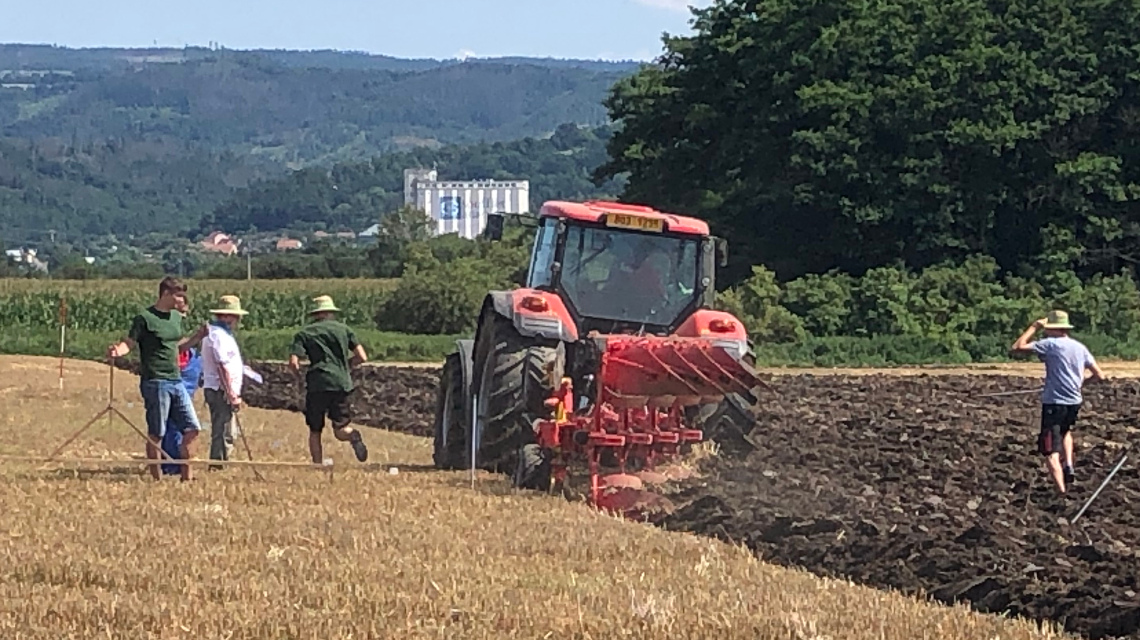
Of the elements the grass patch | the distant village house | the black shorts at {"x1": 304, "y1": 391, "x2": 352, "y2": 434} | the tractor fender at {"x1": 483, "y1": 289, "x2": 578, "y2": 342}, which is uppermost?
the tractor fender at {"x1": 483, "y1": 289, "x2": 578, "y2": 342}

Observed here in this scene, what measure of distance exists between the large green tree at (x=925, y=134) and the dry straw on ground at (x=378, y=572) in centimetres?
3115

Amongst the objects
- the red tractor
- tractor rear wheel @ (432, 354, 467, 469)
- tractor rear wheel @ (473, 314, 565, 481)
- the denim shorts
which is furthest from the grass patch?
the denim shorts

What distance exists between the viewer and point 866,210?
4369 cm

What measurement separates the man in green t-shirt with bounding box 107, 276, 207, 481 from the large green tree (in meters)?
30.8

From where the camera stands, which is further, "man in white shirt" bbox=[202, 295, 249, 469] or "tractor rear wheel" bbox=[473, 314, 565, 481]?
"man in white shirt" bbox=[202, 295, 249, 469]

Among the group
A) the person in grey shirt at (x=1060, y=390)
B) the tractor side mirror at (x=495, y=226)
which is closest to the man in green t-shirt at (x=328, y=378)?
the tractor side mirror at (x=495, y=226)

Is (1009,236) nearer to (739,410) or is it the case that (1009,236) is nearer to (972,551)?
(739,410)

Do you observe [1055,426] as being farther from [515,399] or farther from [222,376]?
[222,376]

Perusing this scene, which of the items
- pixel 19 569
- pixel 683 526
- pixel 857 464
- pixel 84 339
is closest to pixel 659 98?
pixel 84 339

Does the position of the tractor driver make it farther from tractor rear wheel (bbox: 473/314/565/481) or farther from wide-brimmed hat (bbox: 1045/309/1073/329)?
wide-brimmed hat (bbox: 1045/309/1073/329)

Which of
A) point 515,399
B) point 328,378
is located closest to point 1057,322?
point 515,399

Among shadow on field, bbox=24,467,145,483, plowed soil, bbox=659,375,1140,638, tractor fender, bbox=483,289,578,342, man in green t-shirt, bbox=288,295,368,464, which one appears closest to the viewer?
plowed soil, bbox=659,375,1140,638

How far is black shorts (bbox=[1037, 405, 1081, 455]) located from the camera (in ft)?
48.2

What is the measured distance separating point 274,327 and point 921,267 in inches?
758
